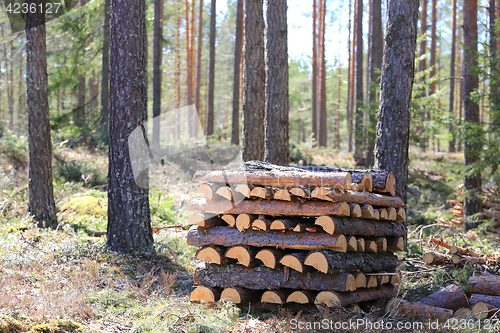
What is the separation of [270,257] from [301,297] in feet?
1.88

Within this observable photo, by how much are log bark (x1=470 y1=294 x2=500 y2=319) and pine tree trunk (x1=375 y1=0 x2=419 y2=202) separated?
255cm

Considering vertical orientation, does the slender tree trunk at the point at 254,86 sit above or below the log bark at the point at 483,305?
above

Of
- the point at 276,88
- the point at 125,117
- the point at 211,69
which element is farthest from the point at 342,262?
the point at 211,69

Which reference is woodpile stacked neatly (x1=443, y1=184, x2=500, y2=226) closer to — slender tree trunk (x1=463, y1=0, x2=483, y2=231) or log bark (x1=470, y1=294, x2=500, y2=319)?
slender tree trunk (x1=463, y1=0, x2=483, y2=231)

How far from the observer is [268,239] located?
4.89 m

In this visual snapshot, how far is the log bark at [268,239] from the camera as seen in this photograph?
467 centimetres

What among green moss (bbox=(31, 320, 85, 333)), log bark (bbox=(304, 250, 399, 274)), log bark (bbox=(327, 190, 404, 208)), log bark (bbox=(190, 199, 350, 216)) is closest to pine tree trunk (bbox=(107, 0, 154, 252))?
log bark (bbox=(190, 199, 350, 216))

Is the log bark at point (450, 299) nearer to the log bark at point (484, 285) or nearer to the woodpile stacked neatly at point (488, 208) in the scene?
the log bark at point (484, 285)

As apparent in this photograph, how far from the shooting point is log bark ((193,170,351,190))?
480cm

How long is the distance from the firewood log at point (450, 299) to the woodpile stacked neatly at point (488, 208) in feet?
17.2

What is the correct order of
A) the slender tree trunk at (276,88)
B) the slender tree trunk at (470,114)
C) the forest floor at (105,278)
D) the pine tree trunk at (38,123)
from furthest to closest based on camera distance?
the slender tree trunk at (470,114), the slender tree trunk at (276,88), the pine tree trunk at (38,123), the forest floor at (105,278)

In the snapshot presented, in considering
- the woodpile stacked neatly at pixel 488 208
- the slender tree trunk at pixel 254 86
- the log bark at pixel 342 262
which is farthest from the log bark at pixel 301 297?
the woodpile stacked neatly at pixel 488 208

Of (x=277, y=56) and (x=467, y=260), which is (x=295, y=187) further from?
(x=277, y=56)

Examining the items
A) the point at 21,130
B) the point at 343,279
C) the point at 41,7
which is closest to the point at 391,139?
the point at 343,279
